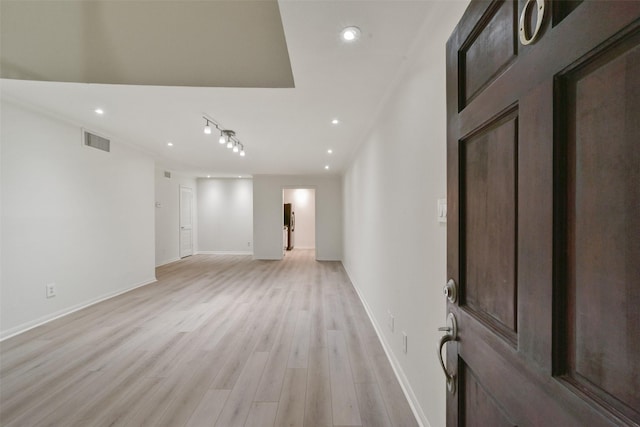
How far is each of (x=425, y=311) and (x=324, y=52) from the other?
5.79 ft

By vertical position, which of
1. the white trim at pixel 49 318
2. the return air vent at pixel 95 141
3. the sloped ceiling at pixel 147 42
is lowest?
the white trim at pixel 49 318

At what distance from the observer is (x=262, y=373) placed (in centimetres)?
203

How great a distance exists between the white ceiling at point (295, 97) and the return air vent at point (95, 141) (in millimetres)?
126

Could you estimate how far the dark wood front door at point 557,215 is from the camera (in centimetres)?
38

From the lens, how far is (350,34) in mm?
1521

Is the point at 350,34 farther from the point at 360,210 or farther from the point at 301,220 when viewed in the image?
the point at 301,220

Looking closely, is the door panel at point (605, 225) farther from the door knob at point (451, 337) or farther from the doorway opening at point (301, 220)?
the doorway opening at point (301, 220)

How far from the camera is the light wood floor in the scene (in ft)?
5.33

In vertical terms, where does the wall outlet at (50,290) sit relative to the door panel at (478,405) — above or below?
below

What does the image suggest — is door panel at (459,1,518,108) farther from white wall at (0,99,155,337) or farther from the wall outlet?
the wall outlet

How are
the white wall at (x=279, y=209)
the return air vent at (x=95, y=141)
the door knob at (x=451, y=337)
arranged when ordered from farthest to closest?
the white wall at (x=279, y=209) → the return air vent at (x=95, y=141) → the door knob at (x=451, y=337)

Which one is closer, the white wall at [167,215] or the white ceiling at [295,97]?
the white ceiling at [295,97]

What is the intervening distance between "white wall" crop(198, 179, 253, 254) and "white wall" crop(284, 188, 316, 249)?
6.11 ft

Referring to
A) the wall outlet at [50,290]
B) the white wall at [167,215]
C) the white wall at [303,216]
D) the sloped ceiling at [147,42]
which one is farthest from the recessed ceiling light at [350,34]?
the white wall at [303,216]
